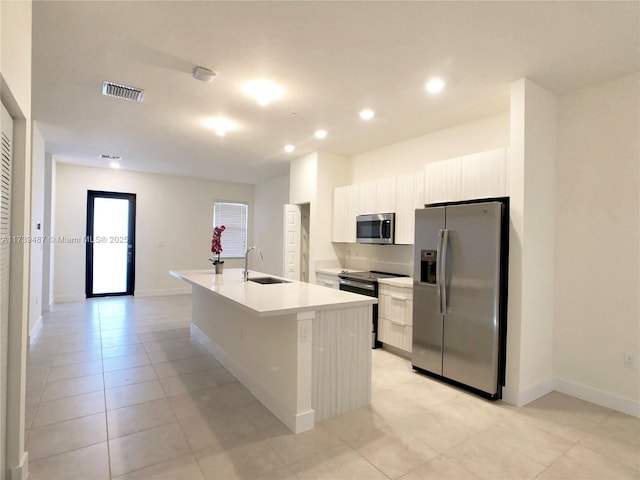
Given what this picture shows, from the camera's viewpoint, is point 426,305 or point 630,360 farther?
point 426,305

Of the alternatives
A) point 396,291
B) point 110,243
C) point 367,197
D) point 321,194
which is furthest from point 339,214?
point 110,243

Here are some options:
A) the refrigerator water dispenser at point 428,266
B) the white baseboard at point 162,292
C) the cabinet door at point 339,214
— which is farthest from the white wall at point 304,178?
the white baseboard at point 162,292

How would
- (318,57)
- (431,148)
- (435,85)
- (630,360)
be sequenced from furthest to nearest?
(431,148) → (435,85) → (630,360) → (318,57)

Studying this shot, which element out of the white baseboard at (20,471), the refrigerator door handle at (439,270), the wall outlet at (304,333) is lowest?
the white baseboard at (20,471)

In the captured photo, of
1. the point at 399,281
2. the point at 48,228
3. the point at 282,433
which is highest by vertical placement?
the point at 48,228

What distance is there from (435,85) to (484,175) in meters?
0.93

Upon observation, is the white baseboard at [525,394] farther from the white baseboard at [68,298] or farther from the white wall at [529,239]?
the white baseboard at [68,298]

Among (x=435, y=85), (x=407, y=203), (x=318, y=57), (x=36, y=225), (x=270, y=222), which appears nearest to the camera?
(x=318, y=57)

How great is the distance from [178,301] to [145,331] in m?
2.32

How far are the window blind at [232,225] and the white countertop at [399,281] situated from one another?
5.46 meters

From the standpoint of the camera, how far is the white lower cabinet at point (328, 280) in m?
4.83

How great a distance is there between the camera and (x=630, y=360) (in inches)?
108

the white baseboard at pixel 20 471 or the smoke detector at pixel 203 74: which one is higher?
the smoke detector at pixel 203 74

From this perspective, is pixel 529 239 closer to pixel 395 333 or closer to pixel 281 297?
pixel 395 333
